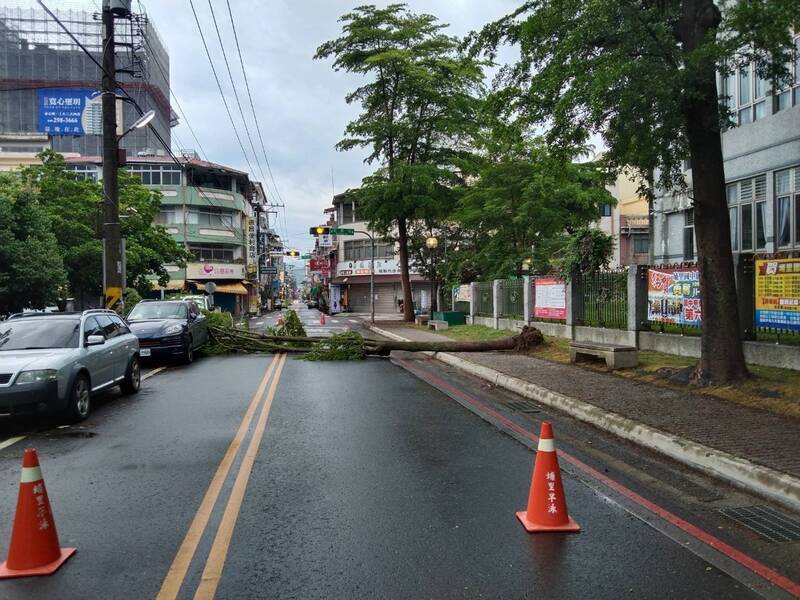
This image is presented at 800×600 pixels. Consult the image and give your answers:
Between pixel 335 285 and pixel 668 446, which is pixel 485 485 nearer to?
pixel 668 446

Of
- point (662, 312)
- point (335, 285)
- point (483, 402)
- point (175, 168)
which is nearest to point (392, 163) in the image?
point (662, 312)

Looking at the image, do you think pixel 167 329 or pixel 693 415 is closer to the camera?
pixel 693 415

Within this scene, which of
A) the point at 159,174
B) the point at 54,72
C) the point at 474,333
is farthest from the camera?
the point at 54,72

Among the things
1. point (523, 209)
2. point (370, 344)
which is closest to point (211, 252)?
point (523, 209)

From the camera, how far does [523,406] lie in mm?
10352

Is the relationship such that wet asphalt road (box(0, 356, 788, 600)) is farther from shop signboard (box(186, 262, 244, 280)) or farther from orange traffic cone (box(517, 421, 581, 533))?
shop signboard (box(186, 262, 244, 280))

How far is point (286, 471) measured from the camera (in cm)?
645

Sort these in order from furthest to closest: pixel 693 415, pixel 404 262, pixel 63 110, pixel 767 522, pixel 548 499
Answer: pixel 63 110 < pixel 404 262 < pixel 693 415 < pixel 767 522 < pixel 548 499

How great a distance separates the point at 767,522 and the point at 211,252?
205 feet

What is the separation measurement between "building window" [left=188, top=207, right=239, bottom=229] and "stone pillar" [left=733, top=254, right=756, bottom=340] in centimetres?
5661

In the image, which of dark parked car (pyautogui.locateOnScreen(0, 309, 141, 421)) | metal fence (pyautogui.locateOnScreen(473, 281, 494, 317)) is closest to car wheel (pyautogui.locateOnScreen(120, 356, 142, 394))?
dark parked car (pyautogui.locateOnScreen(0, 309, 141, 421))

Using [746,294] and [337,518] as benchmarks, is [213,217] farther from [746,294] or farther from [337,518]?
[337,518]

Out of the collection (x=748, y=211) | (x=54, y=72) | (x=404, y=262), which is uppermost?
(x=54, y=72)

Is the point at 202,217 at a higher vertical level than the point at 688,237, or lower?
higher
